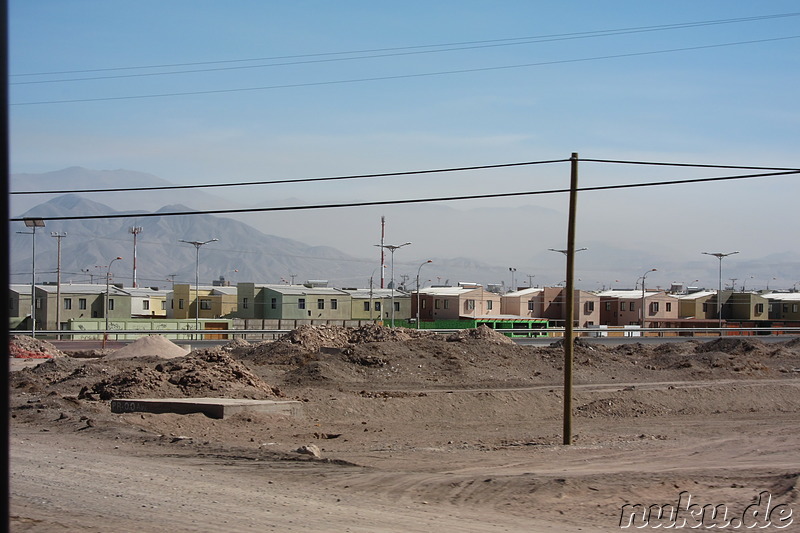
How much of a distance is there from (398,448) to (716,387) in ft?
58.2

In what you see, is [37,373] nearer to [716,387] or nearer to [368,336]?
[368,336]

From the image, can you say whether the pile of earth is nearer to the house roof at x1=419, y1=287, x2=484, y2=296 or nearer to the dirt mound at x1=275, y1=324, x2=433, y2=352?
the dirt mound at x1=275, y1=324, x2=433, y2=352

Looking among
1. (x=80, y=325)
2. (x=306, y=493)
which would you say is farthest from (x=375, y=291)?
(x=306, y=493)

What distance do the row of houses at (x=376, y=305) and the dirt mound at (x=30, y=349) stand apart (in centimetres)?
3330

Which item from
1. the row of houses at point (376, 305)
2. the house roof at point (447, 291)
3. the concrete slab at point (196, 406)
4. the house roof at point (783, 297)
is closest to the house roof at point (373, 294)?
the row of houses at point (376, 305)

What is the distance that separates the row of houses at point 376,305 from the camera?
285 ft

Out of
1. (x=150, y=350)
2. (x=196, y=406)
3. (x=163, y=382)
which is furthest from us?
(x=150, y=350)

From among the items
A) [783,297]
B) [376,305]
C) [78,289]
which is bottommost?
[376,305]

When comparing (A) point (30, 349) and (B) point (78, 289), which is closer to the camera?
(A) point (30, 349)

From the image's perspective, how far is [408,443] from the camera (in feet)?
67.2

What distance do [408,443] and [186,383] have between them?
8.31m

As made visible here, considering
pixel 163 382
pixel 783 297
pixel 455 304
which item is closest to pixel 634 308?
pixel 783 297

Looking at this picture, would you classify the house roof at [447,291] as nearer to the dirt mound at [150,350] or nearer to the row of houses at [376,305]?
the row of houses at [376,305]

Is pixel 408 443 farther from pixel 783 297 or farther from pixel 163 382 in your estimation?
pixel 783 297
